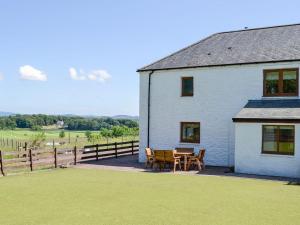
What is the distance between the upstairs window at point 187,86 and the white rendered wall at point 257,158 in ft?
14.1

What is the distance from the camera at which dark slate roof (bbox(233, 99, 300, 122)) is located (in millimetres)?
17562

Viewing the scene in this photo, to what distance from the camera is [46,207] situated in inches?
424

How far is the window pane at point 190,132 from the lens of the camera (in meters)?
21.9

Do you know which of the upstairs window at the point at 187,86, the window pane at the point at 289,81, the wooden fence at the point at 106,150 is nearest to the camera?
the window pane at the point at 289,81

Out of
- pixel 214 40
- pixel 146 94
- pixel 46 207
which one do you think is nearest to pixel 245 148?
pixel 146 94

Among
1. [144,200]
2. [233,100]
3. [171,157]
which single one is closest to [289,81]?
[233,100]

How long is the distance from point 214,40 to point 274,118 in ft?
29.1

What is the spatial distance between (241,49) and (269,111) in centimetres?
500

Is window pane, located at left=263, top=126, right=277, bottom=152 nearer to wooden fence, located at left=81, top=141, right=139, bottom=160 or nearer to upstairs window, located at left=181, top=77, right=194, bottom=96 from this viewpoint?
upstairs window, located at left=181, top=77, right=194, bottom=96

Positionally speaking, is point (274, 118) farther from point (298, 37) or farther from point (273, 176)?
point (298, 37)

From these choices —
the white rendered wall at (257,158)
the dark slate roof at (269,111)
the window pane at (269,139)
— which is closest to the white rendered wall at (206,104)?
the dark slate roof at (269,111)

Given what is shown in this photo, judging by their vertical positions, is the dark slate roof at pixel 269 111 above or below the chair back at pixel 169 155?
above

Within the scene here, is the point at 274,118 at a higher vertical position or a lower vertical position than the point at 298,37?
lower

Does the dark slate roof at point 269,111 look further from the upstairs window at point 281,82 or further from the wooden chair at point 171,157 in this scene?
the wooden chair at point 171,157
